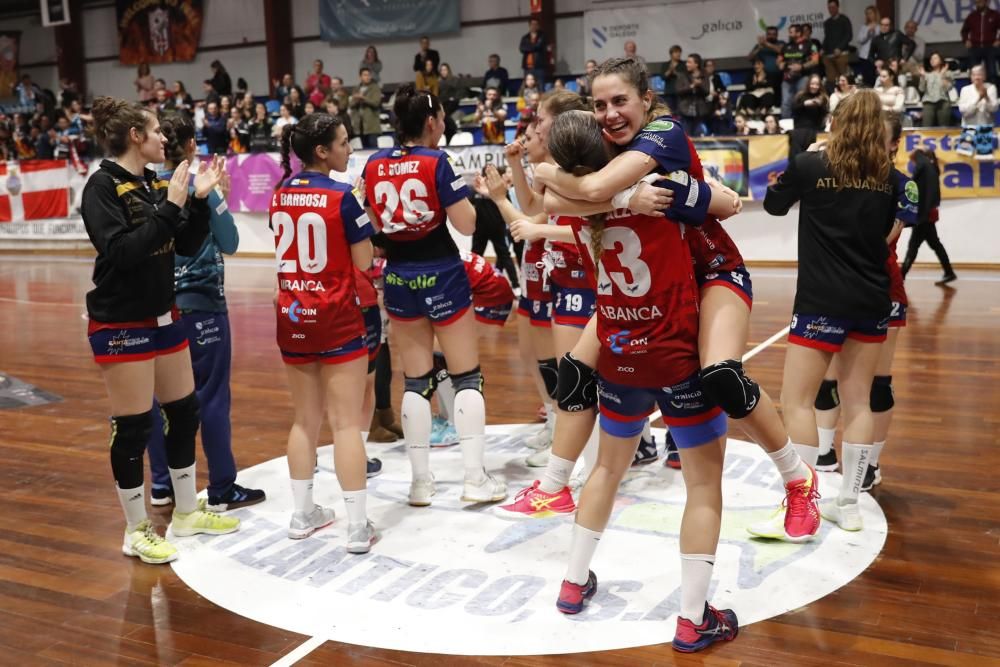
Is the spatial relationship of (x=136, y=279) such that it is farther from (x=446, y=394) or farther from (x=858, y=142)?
(x=858, y=142)

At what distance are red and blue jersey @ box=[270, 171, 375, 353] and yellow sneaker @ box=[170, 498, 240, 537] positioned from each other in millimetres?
928

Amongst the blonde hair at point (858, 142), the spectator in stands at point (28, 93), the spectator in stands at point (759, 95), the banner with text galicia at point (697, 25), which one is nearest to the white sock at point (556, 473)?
the blonde hair at point (858, 142)

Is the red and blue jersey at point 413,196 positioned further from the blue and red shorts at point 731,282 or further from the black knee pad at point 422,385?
the blue and red shorts at point 731,282

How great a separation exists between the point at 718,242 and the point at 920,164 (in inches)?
334

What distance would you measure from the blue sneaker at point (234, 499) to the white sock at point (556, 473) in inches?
58.1

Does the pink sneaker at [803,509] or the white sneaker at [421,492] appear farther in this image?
the white sneaker at [421,492]

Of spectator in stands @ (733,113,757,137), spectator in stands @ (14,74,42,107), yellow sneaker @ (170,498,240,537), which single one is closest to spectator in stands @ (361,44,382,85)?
spectator in stands @ (733,113,757,137)

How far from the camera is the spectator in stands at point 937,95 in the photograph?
13312mm

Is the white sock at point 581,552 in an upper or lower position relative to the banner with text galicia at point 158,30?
lower

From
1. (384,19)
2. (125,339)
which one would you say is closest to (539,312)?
(125,339)

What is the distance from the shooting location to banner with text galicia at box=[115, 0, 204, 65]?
75.8 feet

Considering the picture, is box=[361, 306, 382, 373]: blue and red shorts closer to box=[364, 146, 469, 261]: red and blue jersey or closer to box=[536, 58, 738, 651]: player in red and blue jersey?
box=[364, 146, 469, 261]: red and blue jersey

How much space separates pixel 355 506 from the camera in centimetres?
423

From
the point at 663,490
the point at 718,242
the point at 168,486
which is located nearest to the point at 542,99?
the point at 718,242
